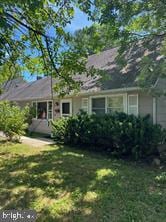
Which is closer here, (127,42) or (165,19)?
(165,19)

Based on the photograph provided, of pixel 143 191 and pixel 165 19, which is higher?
pixel 165 19

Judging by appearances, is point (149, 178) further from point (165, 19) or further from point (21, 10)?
point (21, 10)

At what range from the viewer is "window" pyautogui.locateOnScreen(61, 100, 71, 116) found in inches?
763

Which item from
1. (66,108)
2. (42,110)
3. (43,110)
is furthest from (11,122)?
(42,110)

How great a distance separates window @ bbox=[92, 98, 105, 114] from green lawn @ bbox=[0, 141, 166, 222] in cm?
525

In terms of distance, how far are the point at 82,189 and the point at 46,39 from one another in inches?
222

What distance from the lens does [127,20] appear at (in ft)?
33.9

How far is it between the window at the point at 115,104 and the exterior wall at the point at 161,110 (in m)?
2.13

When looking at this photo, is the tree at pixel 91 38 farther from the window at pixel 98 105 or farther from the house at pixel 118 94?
the window at pixel 98 105

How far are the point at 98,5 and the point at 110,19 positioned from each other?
2.55ft

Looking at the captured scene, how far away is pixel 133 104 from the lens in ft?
47.2

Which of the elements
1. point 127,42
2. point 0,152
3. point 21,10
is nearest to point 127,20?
point 127,42

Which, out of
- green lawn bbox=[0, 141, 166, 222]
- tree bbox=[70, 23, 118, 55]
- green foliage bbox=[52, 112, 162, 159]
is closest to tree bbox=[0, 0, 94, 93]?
tree bbox=[70, 23, 118, 55]

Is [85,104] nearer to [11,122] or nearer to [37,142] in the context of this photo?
[37,142]
